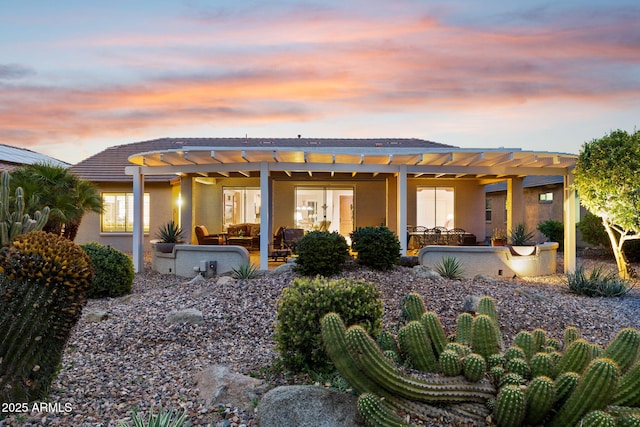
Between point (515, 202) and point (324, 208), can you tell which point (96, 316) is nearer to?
point (324, 208)

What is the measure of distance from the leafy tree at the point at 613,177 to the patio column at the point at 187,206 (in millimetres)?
11927

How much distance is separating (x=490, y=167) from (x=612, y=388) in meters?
11.0

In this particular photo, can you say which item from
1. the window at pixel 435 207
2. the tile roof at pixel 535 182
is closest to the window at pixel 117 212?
the window at pixel 435 207

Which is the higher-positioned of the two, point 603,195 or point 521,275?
point 603,195

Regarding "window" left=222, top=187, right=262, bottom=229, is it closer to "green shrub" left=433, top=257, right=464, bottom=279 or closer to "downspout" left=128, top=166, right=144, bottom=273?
"downspout" left=128, top=166, right=144, bottom=273

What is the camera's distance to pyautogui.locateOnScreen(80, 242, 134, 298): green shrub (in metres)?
9.56

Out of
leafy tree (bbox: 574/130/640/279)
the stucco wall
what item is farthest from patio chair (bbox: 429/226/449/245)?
the stucco wall

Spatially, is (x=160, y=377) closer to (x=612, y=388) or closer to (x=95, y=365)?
(x=95, y=365)

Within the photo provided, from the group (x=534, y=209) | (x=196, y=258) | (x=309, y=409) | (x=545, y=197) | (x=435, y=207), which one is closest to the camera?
(x=309, y=409)

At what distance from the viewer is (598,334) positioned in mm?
7160

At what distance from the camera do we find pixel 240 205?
731 inches

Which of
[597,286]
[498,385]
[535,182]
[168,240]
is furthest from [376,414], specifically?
[535,182]

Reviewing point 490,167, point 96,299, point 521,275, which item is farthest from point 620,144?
point 96,299

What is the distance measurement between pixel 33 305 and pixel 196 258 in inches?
342
